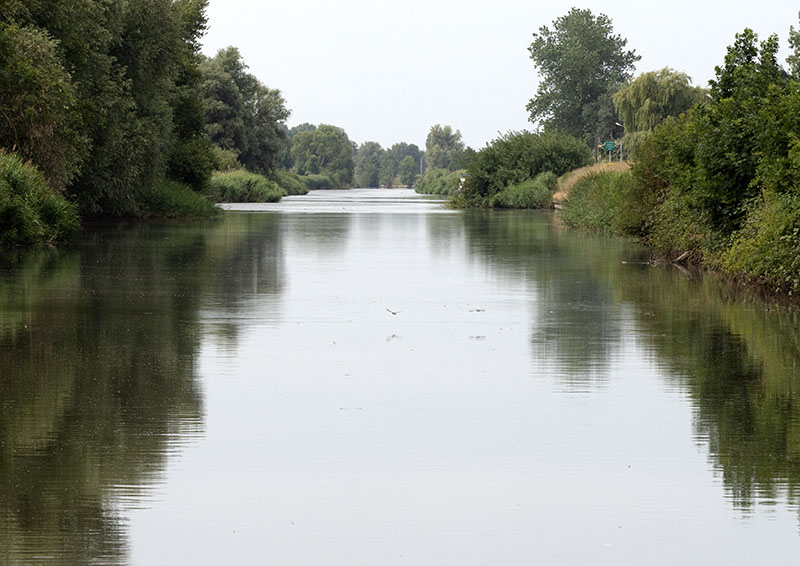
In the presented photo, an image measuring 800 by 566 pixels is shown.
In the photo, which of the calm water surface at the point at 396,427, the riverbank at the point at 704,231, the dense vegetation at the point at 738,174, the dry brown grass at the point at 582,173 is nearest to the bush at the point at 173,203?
the dry brown grass at the point at 582,173

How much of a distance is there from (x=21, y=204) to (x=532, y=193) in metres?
46.6

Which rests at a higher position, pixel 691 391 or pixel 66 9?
pixel 66 9

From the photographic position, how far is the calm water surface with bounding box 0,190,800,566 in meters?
6.49

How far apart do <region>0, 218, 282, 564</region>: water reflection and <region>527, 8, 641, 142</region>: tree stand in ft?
364

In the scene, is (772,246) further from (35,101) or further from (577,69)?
(577,69)

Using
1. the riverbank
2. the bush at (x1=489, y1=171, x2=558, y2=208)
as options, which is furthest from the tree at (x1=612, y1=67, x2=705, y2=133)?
the riverbank

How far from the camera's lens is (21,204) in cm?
2950

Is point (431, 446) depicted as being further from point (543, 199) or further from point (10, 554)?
point (543, 199)

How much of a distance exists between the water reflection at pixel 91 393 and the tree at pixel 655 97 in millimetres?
80687

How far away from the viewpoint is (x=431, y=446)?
862cm

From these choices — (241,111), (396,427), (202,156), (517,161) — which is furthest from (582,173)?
(241,111)

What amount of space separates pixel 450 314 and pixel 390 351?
366 cm

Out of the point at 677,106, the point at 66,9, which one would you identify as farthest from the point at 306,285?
the point at 677,106

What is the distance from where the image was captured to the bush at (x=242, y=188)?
85.5 meters
